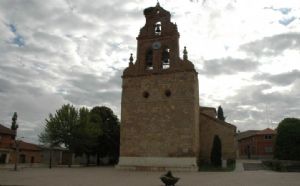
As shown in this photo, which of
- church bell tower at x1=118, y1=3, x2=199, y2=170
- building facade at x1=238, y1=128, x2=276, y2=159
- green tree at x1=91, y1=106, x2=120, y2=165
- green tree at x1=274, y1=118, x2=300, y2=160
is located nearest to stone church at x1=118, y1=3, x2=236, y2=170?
church bell tower at x1=118, y1=3, x2=199, y2=170

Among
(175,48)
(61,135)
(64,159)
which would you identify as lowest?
(64,159)

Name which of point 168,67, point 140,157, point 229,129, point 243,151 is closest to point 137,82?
point 168,67

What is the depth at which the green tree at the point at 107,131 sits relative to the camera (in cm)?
4478

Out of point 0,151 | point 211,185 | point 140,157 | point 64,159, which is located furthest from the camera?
point 64,159

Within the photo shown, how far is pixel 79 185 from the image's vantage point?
17.1 metres

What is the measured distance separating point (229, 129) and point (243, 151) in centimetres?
4752

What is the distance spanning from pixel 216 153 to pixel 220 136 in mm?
3290

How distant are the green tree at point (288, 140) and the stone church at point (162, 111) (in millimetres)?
7325

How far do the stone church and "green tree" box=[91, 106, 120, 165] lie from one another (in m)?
10.6

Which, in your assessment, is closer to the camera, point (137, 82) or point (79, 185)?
point (79, 185)

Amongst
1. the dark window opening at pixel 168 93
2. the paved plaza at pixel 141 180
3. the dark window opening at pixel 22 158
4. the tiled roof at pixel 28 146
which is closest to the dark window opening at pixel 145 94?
the dark window opening at pixel 168 93

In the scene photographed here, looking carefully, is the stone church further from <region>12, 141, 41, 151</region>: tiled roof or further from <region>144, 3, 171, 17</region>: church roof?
<region>12, 141, 41, 151</region>: tiled roof

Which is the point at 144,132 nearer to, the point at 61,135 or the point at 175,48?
the point at 175,48

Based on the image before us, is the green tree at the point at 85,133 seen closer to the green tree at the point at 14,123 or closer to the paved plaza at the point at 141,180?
the paved plaza at the point at 141,180
